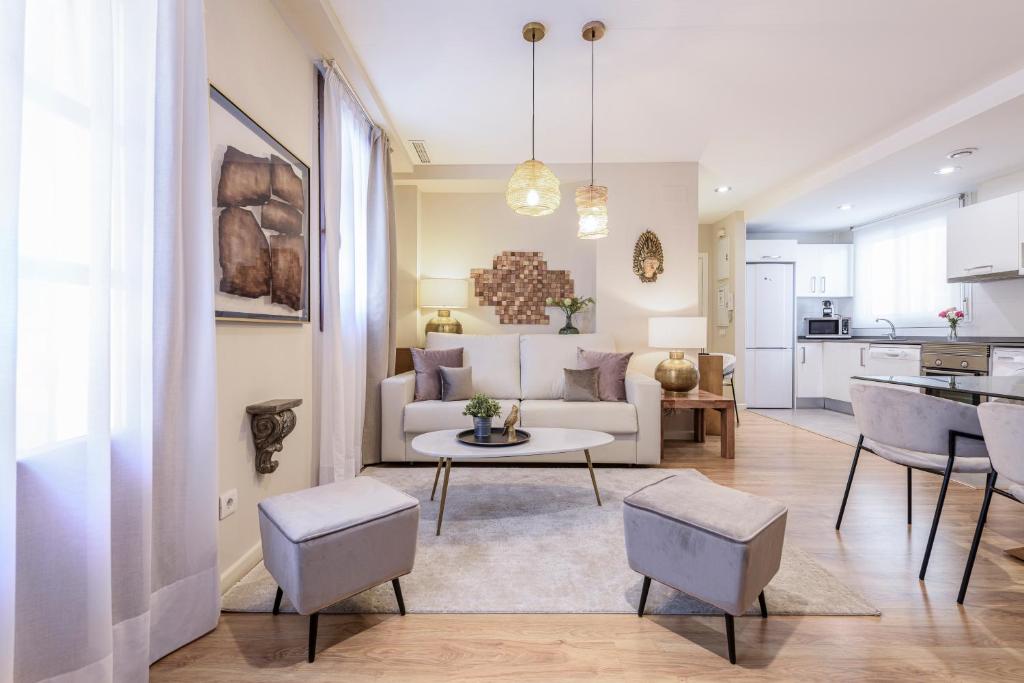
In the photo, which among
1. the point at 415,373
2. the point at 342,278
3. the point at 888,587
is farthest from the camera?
the point at 415,373

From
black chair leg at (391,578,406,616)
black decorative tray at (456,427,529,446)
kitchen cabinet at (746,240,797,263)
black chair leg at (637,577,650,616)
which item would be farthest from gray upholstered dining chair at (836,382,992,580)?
kitchen cabinet at (746,240,797,263)

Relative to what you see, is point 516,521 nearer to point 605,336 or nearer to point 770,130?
point 605,336

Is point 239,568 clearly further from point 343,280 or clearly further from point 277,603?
point 343,280

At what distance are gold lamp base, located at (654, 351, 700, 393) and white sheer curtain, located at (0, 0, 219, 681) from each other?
10.8 feet

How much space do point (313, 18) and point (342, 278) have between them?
1.36 m

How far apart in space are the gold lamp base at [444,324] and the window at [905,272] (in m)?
5.14

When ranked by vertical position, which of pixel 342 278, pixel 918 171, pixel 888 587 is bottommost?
pixel 888 587

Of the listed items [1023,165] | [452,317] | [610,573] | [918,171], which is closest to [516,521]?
[610,573]

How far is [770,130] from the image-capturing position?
3.46 meters

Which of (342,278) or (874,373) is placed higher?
(342,278)

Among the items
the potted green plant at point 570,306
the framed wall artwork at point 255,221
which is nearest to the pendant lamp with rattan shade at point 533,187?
the framed wall artwork at point 255,221

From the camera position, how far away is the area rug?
1.61 meters

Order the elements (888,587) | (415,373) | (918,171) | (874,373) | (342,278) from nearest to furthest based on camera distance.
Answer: (888,587) → (342,278) → (415,373) → (918,171) → (874,373)

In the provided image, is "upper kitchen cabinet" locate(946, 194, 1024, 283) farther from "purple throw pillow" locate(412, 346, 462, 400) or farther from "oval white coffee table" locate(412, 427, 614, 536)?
"purple throw pillow" locate(412, 346, 462, 400)
